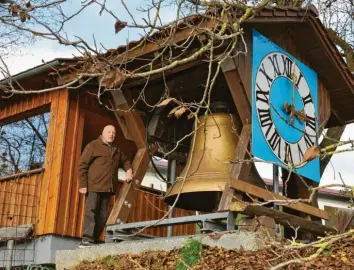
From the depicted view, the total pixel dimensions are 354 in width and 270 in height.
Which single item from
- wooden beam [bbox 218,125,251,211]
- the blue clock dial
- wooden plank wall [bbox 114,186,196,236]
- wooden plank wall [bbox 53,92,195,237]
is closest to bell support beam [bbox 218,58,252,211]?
wooden beam [bbox 218,125,251,211]

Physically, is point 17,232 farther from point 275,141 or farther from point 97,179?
point 275,141

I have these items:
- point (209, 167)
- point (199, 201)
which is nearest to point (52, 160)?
point (199, 201)

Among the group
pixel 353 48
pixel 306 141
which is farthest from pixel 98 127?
pixel 353 48

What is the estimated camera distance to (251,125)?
24.5ft

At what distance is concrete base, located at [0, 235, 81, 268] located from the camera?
8742 mm

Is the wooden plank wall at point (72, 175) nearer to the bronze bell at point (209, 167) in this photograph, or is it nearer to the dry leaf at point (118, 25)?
the bronze bell at point (209, 167)

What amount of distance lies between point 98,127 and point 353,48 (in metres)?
6.22

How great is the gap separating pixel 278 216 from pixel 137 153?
2.33m

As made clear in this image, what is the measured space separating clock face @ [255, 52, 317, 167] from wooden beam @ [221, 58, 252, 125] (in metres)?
0.17

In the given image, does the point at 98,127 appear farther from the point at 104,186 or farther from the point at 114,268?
the point at 114,268

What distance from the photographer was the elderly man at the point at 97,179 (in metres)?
7.84

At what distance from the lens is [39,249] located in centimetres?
886

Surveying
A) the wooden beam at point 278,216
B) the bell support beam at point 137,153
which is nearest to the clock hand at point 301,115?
the wooden beam at point 278,216

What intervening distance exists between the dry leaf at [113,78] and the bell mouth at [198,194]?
82.0 inches
